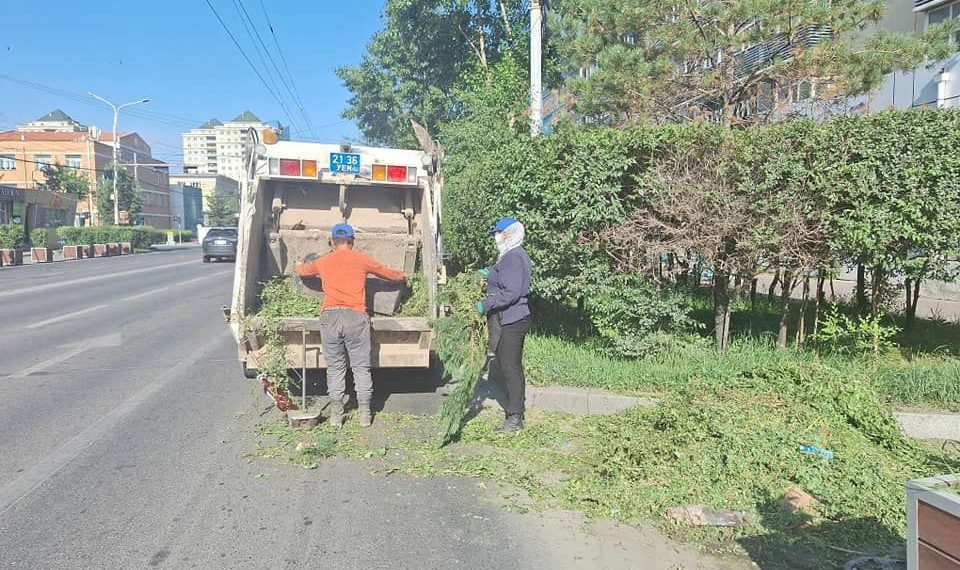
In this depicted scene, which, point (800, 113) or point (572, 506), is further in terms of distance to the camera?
point (800, 113)

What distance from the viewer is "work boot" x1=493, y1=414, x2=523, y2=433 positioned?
19.6ft

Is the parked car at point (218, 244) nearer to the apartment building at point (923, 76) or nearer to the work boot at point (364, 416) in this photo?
the apartment building at point (923, 76)

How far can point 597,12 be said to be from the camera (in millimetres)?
10945

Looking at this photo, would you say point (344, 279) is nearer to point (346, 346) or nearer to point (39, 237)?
point (346, 346)

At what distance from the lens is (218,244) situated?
104 feet

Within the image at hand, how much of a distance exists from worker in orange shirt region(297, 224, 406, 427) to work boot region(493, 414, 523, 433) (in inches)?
47.2

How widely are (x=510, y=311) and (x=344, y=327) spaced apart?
1.46 meters

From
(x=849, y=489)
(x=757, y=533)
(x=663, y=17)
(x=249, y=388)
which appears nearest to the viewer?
(x=757, y=533)

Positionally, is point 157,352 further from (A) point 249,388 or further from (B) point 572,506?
(B) point 572,506

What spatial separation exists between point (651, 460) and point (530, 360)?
2.63m

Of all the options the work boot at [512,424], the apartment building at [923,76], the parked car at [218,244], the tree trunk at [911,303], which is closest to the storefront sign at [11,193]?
the parked car at [218,244]

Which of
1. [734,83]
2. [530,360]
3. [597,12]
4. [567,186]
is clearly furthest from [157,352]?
[734,83]

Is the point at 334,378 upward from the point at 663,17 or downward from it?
downward

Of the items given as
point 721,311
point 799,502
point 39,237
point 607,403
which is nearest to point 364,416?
point 607,403
